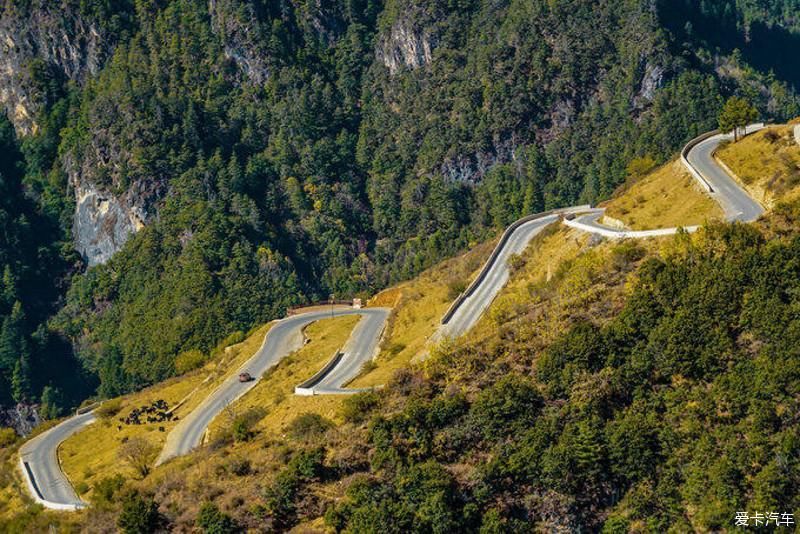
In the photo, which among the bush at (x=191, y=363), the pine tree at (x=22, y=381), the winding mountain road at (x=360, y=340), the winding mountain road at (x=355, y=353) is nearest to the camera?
the winding mountain road at (x=360, y=340)

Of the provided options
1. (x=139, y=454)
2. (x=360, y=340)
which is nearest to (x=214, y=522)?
(x=139, y=454)

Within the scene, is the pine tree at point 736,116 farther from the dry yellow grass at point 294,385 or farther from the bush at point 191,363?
the bush at point 191,363

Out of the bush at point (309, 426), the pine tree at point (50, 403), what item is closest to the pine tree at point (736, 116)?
the bush at point (309, 426)

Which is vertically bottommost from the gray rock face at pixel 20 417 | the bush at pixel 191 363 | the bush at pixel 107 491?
the gray rock face at pixel 20 417

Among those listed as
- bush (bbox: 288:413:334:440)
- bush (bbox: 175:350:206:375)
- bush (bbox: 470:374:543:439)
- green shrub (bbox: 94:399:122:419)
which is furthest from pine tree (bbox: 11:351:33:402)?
bush (bbox: 470:374:543:439)

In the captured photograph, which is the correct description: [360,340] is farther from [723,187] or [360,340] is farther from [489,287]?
[723,187]

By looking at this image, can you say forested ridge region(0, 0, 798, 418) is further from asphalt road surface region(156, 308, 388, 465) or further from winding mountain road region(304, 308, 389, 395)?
winding mountain road region(304, 308, 389, 395)
